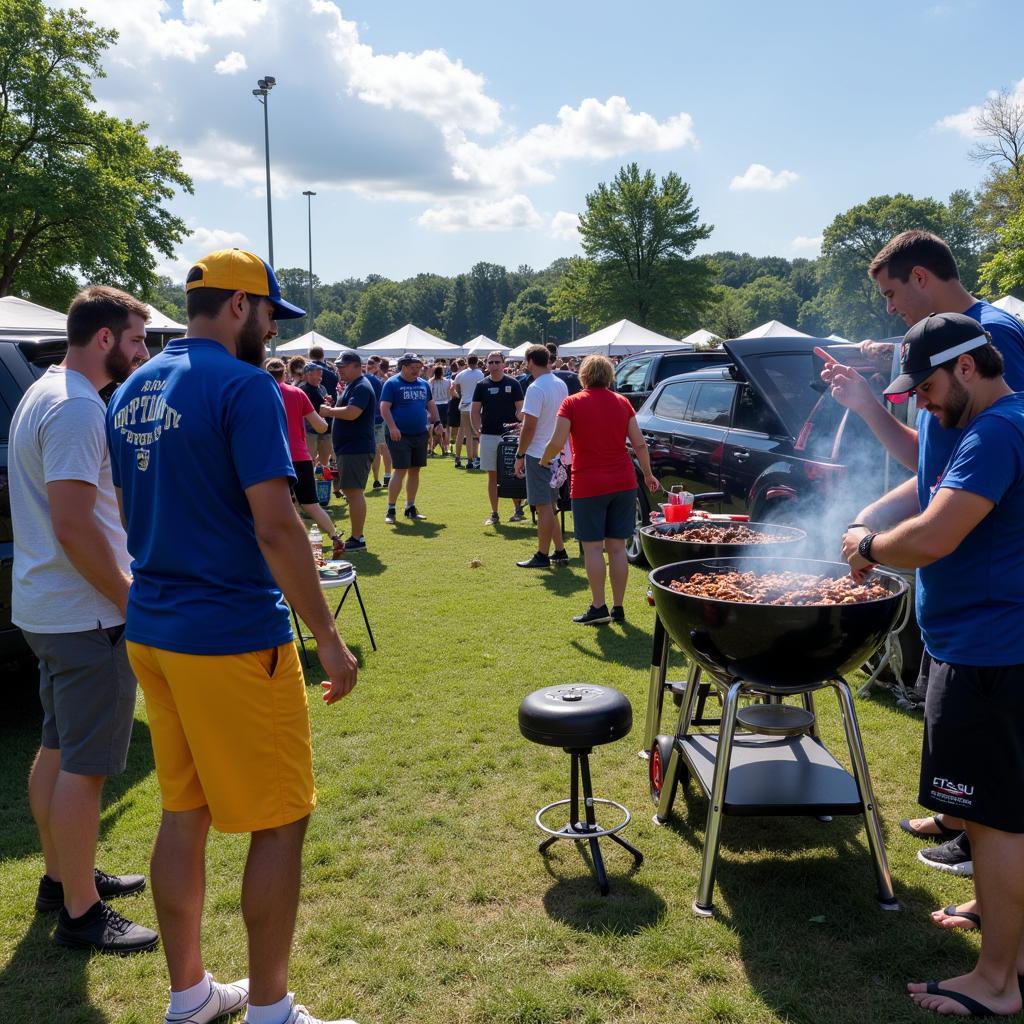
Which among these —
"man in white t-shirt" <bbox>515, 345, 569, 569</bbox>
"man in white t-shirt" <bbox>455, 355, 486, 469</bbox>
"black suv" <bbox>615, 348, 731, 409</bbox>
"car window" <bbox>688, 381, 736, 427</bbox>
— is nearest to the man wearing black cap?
"car window" <bbox>688, 381, 736, 427</bbox>

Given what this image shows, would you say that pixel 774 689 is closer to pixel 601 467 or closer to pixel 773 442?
pixel 601 467

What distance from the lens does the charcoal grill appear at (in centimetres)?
300

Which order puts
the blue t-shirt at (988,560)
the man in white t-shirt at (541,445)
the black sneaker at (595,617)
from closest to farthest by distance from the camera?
1. the blue t-shirt at (988,560)
2. the black sneaker at (595,617)
3. the man in white t-shirt at (541,445)

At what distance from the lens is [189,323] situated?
90.0 inches

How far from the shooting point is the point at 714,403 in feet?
27.7

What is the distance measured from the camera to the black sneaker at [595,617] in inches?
276

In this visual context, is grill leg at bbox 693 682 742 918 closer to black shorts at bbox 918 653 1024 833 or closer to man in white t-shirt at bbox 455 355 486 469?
black shorts at bbox 918 653 1024 833

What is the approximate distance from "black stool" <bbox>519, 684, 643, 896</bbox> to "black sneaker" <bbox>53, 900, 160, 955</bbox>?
5.18ft

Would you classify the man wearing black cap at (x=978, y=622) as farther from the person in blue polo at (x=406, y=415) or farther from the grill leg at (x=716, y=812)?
the person in blue polo at (x=406, y=415)

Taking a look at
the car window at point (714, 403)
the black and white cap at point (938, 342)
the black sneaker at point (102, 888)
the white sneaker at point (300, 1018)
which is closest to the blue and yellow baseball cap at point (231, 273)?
the black and white cap at point (938, 342)

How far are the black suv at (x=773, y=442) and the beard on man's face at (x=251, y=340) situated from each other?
4.15m

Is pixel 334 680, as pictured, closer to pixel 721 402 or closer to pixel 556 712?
pixel 556 712

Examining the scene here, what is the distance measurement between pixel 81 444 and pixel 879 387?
502 centimetres

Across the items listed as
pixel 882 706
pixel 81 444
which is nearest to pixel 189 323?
pixel 81 444
